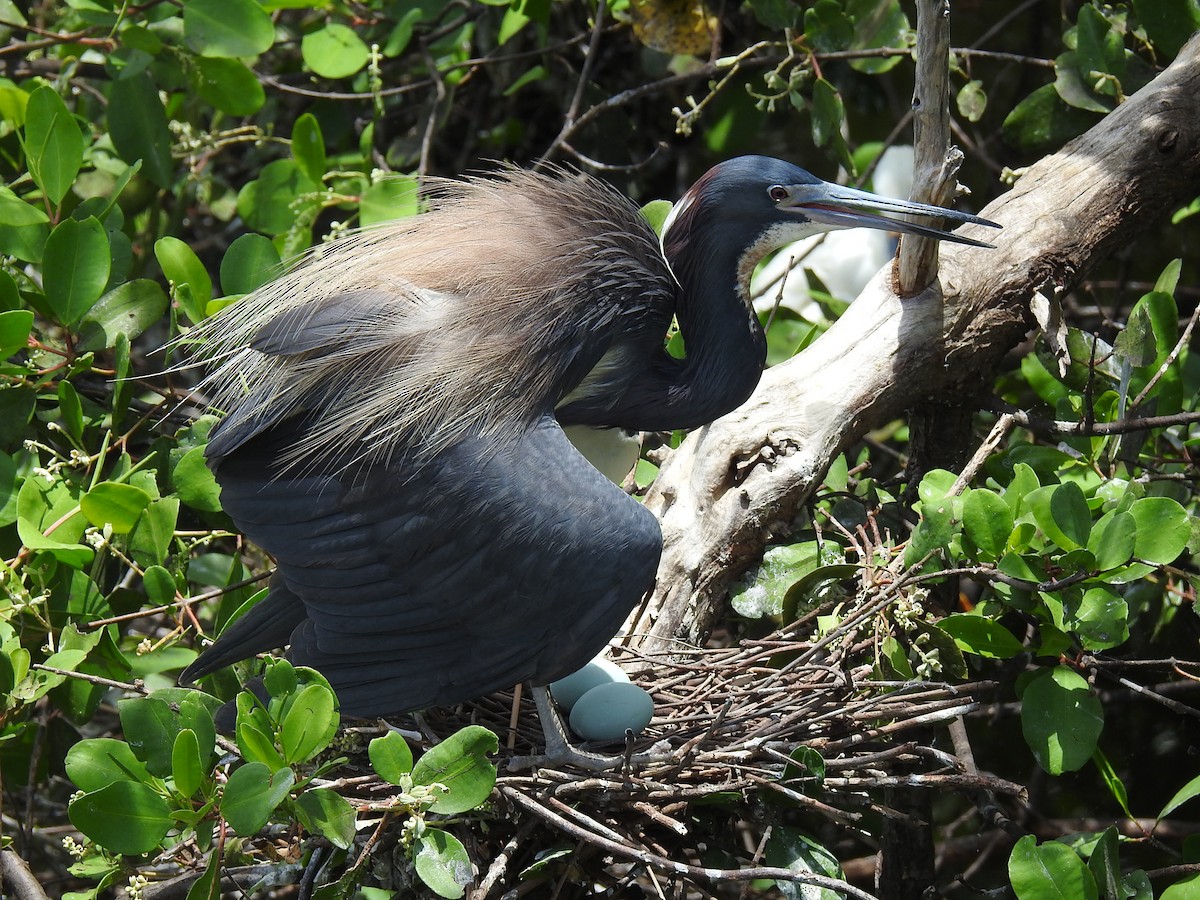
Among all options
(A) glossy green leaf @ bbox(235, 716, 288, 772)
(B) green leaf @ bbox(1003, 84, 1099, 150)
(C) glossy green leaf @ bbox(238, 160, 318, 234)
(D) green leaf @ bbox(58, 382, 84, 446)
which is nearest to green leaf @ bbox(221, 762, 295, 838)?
(A) glossy green leaf @ bbox(235, 716, 288, 772)

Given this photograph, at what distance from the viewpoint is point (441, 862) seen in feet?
5.99

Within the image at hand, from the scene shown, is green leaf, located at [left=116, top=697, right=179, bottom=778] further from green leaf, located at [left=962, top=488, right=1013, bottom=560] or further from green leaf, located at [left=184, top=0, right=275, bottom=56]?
green leaf, located at [left=184, top=0, right=275, bottom=56]

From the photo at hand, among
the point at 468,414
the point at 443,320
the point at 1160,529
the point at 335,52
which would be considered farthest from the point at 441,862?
the point at 335,52

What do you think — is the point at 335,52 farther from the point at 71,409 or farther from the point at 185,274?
the point at 71,409

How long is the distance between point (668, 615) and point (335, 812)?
3.14 ft

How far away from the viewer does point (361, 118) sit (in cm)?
356

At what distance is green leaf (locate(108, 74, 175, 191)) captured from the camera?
276 cm

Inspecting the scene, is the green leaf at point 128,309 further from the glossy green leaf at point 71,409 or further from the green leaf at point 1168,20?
the green leaf at point 1168,20

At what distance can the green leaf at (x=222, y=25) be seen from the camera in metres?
2.64

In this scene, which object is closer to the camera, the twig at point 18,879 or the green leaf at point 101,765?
the green leaf at point 101,765

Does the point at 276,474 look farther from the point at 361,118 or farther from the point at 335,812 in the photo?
the point at 361,118

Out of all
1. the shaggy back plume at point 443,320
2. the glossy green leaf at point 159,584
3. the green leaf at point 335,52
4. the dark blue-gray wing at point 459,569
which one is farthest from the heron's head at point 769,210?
the glossy green leaf at point 159,584

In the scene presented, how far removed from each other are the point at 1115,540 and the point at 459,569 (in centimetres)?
113

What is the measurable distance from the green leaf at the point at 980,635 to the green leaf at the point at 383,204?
1.54m
